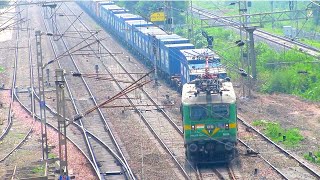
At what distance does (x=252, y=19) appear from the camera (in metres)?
75.2

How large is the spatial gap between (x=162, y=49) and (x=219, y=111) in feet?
64.5

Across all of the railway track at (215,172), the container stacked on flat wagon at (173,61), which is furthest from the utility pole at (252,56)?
the railway track at (215,172)

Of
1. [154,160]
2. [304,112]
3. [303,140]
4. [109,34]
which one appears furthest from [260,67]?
[109,34]

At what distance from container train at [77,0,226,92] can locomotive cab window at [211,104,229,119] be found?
21.6ft

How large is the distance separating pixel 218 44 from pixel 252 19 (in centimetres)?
1705

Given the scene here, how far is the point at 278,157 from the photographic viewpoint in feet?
90.6

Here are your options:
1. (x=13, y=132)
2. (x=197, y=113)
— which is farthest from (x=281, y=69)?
(x=197, y=113)

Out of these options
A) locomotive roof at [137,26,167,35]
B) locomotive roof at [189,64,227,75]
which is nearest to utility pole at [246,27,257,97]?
locomotive roof at [189,64,227,75]

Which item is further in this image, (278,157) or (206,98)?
(278,157)

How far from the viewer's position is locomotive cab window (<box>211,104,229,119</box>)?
84.7ft

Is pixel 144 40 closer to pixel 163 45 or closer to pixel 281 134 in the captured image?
pixel 163 45

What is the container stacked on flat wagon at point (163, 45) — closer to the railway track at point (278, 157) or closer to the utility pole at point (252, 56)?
the utility pole at point (252, 56)

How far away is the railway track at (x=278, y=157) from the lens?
25328 mm

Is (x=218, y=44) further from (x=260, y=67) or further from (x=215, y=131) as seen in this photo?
(x=215, y=131)
